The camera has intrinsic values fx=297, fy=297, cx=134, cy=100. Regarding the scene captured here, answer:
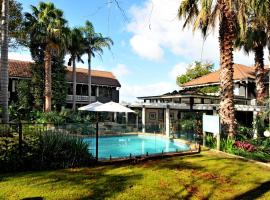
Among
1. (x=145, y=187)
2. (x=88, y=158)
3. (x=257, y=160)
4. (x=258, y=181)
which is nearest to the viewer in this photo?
(x=145, y=187)

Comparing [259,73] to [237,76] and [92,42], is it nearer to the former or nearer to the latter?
[237,76]

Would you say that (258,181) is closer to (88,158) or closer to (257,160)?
(257,160)

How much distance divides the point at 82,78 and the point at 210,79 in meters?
18.2

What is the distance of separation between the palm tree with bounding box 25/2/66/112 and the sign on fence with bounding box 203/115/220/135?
1926 cm

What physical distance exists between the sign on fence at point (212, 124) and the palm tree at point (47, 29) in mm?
19264

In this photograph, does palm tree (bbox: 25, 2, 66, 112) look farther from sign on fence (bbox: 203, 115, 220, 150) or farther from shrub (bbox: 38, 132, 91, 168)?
shrub (bbox: 38, 132, 91, 168)

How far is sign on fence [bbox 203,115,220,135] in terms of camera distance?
15.5 meters

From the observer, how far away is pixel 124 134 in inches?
966

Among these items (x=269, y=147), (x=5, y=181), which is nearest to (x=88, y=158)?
(x=5, y=181)

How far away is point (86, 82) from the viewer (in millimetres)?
42531

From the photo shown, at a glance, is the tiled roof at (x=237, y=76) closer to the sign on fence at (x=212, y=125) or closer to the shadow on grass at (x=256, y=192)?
the sign on fence at (x=212, y=125)

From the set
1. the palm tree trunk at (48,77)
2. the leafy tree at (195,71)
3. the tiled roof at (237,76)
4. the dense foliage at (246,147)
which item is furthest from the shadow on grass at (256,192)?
the leafy tree at (195,71)

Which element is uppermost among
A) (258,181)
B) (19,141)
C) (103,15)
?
(103,15)

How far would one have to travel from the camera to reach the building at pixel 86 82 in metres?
37.6
